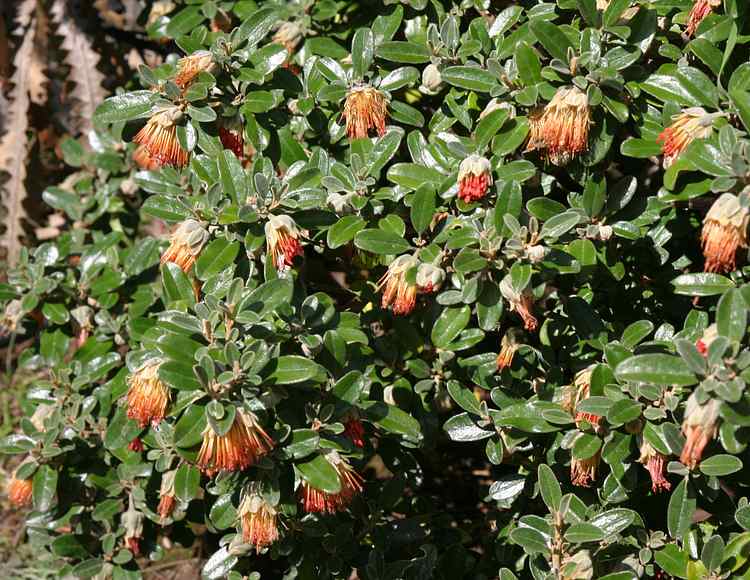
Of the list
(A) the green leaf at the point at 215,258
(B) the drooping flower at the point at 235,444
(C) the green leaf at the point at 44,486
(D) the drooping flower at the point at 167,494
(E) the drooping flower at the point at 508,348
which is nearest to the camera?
(B) the drooping flower at the point at 235,444

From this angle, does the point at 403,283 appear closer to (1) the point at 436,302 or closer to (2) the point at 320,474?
(1) the point at 436,302

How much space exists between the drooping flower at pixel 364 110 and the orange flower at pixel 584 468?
2.42 feet

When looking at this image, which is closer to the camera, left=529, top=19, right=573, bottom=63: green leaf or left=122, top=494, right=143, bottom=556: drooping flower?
left=529, top=19, right=573, bottom=63: green leaf

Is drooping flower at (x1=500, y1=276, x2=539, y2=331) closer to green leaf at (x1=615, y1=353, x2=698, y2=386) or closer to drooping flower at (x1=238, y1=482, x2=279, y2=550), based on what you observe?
green leaf at (x1=615, y1=353, x2=698, y2=386)

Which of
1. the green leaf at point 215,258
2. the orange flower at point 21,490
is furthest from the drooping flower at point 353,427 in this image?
the orange flower at point 21,490

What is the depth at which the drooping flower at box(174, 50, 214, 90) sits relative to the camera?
5.86 feet

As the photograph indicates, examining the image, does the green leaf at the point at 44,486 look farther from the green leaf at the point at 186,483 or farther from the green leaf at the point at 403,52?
the green leaf at the point at 403,52

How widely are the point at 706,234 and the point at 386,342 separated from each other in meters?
0.72

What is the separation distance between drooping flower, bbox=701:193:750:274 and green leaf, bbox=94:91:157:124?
1.02 m

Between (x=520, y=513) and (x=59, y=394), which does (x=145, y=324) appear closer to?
(x=59, y=394)

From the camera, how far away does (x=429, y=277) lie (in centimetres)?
168

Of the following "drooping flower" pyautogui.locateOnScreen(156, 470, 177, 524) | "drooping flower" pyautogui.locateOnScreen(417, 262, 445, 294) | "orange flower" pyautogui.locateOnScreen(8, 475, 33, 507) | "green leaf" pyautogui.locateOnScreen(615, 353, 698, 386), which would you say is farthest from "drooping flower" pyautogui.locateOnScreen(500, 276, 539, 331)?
"orange flower" pyautogui.locateOnScreen(8, 475, 33, 507)

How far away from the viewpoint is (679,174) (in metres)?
1.67

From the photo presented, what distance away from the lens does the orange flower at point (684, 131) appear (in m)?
1.56
